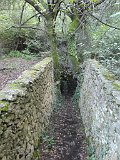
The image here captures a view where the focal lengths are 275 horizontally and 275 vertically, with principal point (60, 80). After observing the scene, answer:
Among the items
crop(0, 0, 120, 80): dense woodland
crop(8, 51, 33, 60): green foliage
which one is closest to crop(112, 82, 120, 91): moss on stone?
crop(0, 0, 120, 80): dense woodland

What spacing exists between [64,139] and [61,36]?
9193 mm

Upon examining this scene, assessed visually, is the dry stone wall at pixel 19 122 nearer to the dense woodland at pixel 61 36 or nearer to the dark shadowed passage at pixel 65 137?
the dark shadowed passage at pixel 65 137

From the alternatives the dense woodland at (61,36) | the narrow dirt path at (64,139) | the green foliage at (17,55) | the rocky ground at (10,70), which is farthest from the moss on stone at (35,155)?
the green foliage at (17,55)

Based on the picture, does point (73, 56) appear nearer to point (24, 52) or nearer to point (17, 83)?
point (24, 52)

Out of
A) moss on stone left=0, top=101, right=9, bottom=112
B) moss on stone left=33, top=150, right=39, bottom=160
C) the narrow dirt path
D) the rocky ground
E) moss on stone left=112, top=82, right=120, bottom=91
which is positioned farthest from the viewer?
the rocky ground

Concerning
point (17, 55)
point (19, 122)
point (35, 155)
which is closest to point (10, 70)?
point (17, 55)

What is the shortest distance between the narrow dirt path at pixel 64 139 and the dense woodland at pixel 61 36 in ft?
7.52

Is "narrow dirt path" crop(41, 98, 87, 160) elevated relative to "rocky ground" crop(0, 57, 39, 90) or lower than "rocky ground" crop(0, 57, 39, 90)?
lower

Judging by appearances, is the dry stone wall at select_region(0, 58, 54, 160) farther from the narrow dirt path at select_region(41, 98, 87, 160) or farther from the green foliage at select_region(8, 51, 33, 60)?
the green foliage at select_region(8, 51, 33, 60)

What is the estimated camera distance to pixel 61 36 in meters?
16.2

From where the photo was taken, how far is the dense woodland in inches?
389

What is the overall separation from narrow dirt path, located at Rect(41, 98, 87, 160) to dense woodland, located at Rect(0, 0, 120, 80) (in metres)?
2.29

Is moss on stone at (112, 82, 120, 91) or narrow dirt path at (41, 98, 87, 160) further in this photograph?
narrow dirt path at (41, 98, 87, 160)

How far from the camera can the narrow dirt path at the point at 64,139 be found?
692 centimetres
